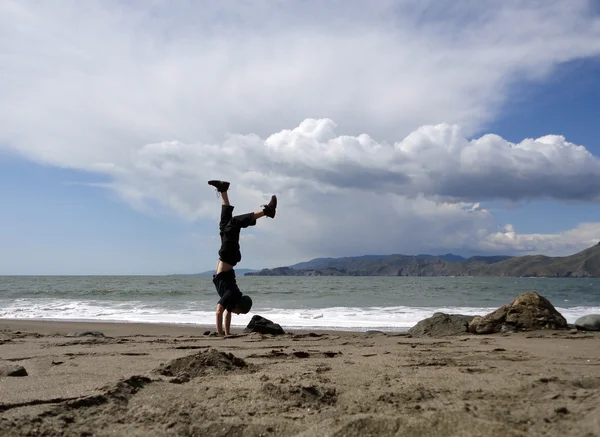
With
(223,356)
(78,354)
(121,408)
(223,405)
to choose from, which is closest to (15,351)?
(78,354)

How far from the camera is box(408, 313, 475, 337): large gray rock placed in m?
6.80

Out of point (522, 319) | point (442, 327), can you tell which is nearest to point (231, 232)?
point (442, 327)

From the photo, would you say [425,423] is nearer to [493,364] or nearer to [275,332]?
[493,364]

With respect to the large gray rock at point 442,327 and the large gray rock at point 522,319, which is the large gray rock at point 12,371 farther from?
the large gray rock at point 522,319

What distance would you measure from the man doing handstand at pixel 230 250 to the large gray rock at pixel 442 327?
2693mm

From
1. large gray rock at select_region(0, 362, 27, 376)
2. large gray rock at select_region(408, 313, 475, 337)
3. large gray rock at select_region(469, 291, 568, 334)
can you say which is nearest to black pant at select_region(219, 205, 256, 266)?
large gray rock at select_region(408, 313, 475, 337)

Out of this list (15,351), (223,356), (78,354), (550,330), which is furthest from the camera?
(550,330)

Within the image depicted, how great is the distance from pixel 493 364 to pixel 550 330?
3555 mm

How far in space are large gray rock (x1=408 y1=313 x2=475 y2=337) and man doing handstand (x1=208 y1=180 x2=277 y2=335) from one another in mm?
2693

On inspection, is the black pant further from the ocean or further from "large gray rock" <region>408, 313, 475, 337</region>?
the ocean

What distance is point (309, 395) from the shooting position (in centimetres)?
259

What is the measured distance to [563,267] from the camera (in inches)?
4879

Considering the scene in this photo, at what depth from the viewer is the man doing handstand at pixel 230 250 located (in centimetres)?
611

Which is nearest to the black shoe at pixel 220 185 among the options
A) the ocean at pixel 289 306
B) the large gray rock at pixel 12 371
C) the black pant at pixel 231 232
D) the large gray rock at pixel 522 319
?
the black pant at pixel 231 232
